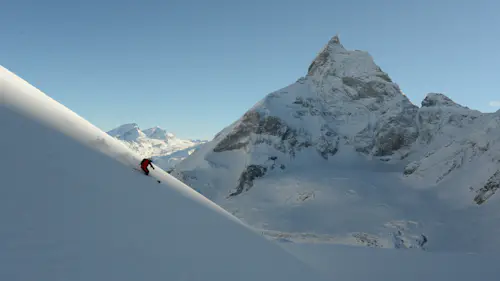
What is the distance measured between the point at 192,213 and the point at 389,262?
8456 millimetres

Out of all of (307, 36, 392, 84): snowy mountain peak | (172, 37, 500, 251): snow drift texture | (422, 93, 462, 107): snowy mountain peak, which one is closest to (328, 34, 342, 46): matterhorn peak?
(172, 37, 500, 251): snow drift texture

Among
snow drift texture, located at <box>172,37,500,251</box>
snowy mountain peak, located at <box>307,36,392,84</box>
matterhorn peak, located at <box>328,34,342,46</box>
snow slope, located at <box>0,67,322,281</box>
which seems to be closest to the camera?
snow slope, located at <box>0,67,322,281</box>

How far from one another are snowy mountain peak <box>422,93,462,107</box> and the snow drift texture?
0.28m

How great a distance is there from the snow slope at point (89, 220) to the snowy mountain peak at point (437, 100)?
76371 millimetres

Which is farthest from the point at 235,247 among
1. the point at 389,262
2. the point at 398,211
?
the point at 398,211

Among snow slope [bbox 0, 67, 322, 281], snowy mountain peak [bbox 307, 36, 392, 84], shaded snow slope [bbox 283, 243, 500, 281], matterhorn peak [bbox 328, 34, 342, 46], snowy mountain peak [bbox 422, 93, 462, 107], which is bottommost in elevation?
shaded snow slope [bbox 283, 243, 500, 281]

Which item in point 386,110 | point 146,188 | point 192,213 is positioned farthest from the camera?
point 386,110

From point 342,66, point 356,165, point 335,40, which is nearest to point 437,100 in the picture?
point 356,165

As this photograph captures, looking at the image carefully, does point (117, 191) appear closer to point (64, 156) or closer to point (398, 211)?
point (64, 156)

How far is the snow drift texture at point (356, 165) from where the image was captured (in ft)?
124

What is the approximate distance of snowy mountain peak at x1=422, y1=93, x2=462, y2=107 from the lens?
6950 cm

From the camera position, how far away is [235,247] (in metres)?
6.84

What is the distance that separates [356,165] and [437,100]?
25694mm

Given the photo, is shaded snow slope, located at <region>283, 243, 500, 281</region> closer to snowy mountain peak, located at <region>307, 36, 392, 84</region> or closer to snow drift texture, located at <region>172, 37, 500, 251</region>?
snow drift texture, located at <region>172, 37, 500, 251</region>
